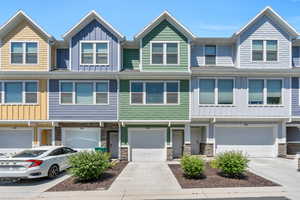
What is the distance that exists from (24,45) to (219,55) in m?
14.1

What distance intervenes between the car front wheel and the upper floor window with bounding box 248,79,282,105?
41.8 feet

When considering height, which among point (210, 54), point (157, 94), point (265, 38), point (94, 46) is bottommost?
point (157, 94)

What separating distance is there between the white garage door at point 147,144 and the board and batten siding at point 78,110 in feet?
6.77

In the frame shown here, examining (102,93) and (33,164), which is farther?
(102,93)

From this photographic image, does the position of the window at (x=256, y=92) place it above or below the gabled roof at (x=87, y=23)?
below

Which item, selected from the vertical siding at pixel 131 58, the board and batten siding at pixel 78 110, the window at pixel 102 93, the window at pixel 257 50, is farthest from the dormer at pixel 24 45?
the window at pixel 257 50

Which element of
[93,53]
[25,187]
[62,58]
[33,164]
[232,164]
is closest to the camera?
[25,187]

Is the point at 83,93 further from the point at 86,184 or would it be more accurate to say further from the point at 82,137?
the point at 86,184

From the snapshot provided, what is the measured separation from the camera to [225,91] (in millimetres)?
13781

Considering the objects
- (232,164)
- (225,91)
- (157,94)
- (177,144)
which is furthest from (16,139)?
(225,91)

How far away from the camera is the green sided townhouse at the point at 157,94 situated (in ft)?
44.1

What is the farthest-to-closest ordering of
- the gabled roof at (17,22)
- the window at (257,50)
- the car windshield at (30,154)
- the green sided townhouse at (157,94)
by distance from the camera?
the window at (257,50) → the green sided townhouse at (157,94) → the gabled roof at (17,22) → the car windshield at (30,154)

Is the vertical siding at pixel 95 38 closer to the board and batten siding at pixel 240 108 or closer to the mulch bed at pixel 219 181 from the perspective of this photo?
the board and batten siding at pixel 240 108

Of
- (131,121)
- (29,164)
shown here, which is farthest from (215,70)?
(29,164)
